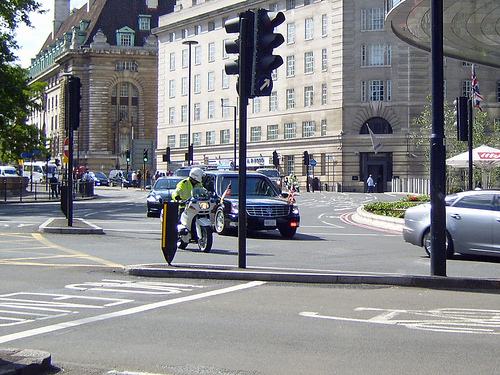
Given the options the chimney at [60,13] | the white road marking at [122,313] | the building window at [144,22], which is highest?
the chimney at [60,13]

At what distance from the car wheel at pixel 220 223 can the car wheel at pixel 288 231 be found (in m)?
1.45

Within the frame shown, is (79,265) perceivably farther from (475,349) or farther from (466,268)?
Answer: (475,349)

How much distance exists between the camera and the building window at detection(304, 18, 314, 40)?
72.3 metres

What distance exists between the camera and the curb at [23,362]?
233 inches

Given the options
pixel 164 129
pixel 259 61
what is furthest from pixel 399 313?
pixel 164 129

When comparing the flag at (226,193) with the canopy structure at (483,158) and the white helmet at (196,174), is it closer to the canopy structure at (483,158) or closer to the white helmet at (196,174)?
the white helmet at (196,174)

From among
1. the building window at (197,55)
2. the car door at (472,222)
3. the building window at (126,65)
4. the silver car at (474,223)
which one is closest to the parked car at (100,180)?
the building window at (197,55)

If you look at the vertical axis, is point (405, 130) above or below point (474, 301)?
above

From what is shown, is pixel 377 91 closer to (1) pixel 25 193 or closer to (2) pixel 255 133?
(2) pixel 255 133

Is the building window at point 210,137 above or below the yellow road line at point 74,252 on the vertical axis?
above

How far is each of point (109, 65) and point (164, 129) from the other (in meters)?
21.1

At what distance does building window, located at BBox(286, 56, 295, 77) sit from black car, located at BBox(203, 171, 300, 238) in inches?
2128

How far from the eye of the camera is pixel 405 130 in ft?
219

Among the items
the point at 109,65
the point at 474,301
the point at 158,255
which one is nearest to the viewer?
the point at 474,301
